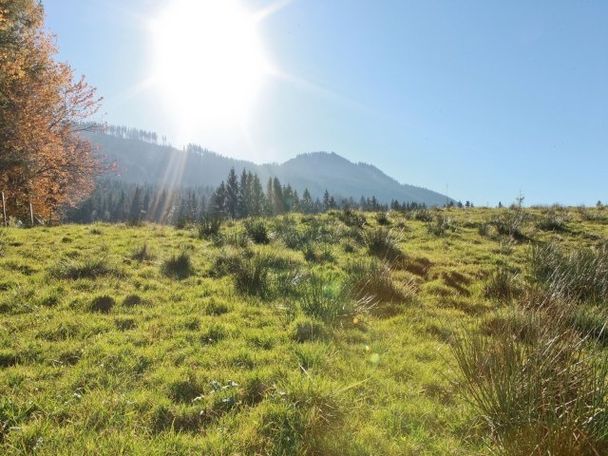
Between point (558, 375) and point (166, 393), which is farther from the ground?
point (558, 375)

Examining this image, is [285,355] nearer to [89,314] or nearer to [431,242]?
[89,314]

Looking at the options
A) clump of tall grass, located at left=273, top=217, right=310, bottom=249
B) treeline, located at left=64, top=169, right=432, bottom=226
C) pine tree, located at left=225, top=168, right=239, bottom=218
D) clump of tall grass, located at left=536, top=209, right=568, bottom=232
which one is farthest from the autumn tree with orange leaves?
pine tree, located at left=225, top=168, right=239, bottom=218

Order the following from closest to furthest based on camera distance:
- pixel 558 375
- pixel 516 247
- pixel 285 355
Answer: pixel 558 375 < pixel 285 355 < pixel 516 247

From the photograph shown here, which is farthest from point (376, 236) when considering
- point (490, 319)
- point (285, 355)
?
point (285, 355)

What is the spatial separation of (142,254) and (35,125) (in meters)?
13.9

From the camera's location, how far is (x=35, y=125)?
66.9 feet

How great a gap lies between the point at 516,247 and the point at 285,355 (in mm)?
11362

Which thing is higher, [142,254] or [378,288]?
[378,288]

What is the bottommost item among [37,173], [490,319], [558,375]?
[490,319]

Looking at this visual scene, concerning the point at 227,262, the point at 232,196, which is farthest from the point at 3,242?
the point at 232,196

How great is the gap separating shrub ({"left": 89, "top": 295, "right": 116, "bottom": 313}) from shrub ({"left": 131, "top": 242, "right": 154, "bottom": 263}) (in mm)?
3244

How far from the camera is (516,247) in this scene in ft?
46.9

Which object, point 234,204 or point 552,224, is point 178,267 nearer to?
point 552,224

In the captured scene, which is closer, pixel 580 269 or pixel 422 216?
pixel 580 269
